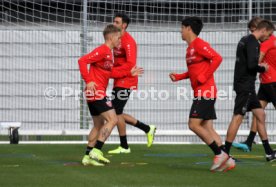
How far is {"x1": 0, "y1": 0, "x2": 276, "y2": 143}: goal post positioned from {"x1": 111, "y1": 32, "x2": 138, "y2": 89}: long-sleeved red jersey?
3051 millimetres

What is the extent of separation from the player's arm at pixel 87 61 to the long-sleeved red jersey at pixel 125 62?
212 cm

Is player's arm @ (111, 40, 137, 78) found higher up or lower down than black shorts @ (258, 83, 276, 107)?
higher up

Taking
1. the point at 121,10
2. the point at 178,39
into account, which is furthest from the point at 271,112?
the point at 121,10

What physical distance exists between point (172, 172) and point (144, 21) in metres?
7.29

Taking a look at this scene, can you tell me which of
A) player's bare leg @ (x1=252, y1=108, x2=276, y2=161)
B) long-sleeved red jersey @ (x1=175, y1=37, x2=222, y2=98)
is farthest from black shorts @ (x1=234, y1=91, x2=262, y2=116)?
long-sleeved red jersey @ (x1=175, y1=37, x2=222, y2=98)

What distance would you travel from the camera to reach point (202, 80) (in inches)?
384

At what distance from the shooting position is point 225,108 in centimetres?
1602

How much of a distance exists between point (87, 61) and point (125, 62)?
8.08ft

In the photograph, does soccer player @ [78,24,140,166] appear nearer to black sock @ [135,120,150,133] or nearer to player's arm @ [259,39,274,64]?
player's arm @ [259,39,274,64]

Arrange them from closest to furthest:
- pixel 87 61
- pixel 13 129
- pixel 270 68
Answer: pixel 87 61, pixel 270 68, pixel 13 129

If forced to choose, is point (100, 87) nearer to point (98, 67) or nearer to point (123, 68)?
point (98, 67)

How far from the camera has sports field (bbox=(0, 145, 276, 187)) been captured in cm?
821

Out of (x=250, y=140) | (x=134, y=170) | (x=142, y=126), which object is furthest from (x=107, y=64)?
(x=250, y=140)

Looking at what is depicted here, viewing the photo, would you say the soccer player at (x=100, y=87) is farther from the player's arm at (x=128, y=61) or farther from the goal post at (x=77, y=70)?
the goal post at (x=77, y=70)
